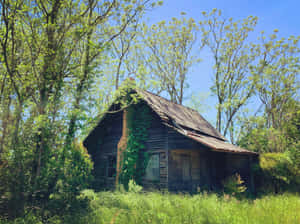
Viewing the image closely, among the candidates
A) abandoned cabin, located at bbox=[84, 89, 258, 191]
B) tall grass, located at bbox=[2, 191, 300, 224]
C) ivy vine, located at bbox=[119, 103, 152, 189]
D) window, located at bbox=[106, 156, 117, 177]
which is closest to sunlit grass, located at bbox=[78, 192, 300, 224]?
tall grass, located at bbox=[2, 191, 300, 224]

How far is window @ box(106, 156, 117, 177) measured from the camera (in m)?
14.7

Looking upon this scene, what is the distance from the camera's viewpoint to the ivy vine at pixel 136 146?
42.9 ft

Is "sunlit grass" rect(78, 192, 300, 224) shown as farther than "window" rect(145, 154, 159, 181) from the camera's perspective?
No

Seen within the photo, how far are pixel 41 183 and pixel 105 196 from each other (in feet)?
9.40

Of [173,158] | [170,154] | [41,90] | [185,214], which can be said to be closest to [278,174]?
[173,158]

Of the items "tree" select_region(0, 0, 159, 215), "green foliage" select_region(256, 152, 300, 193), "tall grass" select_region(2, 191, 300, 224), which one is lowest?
"tall grass" select_region(2, 191, 300, 224)

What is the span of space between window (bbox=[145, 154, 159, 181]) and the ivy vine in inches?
9.0

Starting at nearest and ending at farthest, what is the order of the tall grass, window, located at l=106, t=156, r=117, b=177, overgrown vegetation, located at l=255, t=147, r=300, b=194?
1. the tall grass
2. overgrown vegetation, located at l=255, t=147, r=300, b=194
3. window, located at l=106, t=156, r=117, b=177

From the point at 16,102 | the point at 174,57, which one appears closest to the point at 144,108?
the point at 16,102

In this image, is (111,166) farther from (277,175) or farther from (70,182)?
(277,175)

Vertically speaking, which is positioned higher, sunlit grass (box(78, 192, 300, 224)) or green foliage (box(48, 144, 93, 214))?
green foliage (box(48, 144, 93, 214))

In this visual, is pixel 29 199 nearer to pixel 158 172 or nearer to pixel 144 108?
pixel 158 172

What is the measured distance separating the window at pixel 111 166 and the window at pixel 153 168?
2.66 m

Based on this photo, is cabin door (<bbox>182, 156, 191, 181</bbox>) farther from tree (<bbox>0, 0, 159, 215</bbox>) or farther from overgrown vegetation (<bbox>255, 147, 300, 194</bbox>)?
tree (<bbox>0, 0, 159, 215</bbox>)
